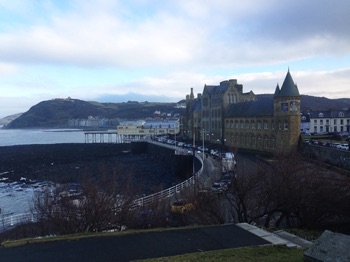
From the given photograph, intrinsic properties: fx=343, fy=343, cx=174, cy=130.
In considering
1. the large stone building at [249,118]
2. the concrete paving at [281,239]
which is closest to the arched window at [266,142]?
the large stone building at [249,118]

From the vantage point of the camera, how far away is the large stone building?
167 feet

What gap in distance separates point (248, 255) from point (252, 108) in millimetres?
56827

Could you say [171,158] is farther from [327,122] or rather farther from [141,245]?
[141,245]

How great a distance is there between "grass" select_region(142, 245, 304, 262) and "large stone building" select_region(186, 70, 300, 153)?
1395 inches

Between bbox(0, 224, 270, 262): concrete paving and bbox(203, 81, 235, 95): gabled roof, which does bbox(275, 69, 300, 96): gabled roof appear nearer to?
bbox(203, 81, 235, 95): gabled roof

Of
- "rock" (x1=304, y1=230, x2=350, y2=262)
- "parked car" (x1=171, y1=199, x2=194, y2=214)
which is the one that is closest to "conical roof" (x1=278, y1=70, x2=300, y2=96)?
"parked car" (x1=171, y1=199, x2=194, y2=214)

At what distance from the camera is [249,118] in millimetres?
63844

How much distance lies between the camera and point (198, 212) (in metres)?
18.2

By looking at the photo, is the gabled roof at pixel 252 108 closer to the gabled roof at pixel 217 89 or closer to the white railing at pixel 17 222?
the gabled roof at pixel 217 89

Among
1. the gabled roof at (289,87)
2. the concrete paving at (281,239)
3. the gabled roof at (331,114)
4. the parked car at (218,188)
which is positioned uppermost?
the gabled roof at (289,87)

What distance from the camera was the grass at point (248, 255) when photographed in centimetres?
982

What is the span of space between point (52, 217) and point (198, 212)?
24.0 feet

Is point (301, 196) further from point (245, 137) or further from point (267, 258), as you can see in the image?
point (245, 137)

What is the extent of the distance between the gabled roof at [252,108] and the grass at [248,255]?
48.0 meters
